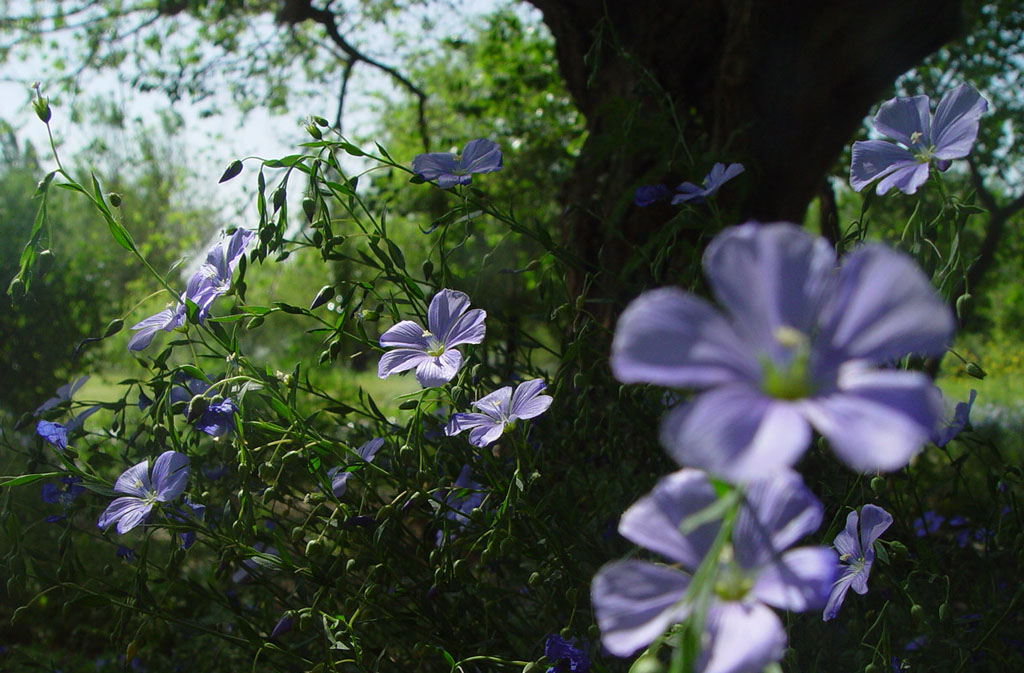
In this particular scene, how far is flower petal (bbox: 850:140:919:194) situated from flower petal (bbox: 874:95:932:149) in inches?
0.6

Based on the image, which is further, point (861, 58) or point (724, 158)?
point (861, 58)

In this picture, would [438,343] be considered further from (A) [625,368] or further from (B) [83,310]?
(B) [83,310]

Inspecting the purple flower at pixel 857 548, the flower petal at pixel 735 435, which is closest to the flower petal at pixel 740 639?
the flower petal at pixel 735 435

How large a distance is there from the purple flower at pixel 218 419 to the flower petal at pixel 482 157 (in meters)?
0.46

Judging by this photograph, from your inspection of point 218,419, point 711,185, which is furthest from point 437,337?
point 711,185

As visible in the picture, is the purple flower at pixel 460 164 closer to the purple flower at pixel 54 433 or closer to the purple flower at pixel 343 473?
the purple flower at pixel 343 473

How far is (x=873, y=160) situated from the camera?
35.8 inches

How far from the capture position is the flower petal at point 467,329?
102 cm

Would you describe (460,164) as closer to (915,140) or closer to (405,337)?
(405,337)

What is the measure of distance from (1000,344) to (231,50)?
17101 mm

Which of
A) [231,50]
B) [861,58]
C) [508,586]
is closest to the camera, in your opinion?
[508,586]

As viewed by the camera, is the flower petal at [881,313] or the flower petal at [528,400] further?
the flower petal at [528,400]

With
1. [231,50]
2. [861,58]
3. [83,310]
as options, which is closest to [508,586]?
[861,58]

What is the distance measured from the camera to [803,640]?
1.26m
